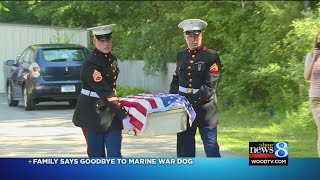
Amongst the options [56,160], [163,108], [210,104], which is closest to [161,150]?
[210,104]

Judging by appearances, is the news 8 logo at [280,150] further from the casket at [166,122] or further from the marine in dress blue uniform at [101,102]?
the marine in dress blue uniform at [101,102]

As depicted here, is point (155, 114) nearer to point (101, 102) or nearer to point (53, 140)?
point (101, 102)

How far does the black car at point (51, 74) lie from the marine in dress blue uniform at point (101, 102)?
1143cm

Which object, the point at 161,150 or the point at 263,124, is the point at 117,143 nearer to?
the point at 161,150

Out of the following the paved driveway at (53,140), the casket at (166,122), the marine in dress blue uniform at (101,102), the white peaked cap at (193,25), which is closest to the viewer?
the marine in dress blue uniform at (101,102)

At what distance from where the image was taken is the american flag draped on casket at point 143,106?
21.3 feet

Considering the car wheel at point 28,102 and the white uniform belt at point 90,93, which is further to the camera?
the car wheel at point 28,102

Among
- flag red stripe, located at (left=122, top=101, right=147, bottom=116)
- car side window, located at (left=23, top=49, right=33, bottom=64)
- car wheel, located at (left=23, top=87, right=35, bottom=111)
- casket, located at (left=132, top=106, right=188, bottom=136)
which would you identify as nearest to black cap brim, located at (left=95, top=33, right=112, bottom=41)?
flag red stripe, located at (left=122, top=101, right=147, bottom=116)

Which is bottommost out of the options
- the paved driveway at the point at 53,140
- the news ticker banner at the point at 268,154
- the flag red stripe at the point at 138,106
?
the paved driveway at the point at 53,140

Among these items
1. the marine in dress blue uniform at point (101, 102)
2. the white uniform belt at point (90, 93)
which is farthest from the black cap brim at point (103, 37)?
the white uniform belt at point (90, 93)

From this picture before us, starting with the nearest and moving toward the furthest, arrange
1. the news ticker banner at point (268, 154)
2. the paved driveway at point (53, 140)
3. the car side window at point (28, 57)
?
the news ticker banner at point (268, 154), the paved driveway at point (53, 140), the car side window at point (28, 57)

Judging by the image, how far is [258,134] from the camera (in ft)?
41.0

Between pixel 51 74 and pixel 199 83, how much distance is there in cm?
1143

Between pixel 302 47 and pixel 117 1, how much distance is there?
14665 mm
